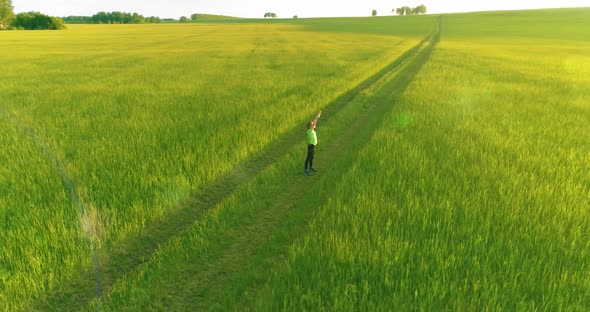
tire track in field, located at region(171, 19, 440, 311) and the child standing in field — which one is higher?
the child standing in field

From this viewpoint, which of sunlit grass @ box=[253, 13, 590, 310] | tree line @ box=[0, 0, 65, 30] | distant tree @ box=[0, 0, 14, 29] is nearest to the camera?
sunlit grass @ box=[253, 13, 590, 310]

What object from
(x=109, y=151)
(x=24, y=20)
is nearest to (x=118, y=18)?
(x=24, y=20)

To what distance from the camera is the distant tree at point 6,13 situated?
98625 millimetres

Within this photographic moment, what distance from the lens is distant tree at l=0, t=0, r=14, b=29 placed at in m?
98.6

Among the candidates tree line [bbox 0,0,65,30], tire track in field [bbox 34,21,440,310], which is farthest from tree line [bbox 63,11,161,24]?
tire track in field [bbox 34,21,440,310]

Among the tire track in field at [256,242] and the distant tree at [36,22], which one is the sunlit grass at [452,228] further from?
the distant tree at [36,22]

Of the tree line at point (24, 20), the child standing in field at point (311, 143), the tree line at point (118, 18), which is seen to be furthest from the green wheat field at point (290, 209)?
the tree line at point (118, 18)

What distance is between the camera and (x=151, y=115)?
10562mm

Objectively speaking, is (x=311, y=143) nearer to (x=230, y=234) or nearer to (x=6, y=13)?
(x=230, y=234)

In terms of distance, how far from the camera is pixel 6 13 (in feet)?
327

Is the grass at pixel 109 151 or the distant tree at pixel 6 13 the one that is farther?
the distant tree at pixel 6 13

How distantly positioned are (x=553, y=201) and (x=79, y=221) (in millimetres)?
7859

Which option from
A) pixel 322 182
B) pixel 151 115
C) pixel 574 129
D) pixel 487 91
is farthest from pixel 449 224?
pixel 487 91

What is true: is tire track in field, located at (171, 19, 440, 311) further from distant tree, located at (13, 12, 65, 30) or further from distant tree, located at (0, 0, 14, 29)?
distant tree, located at (0, 0, 14, 29)
